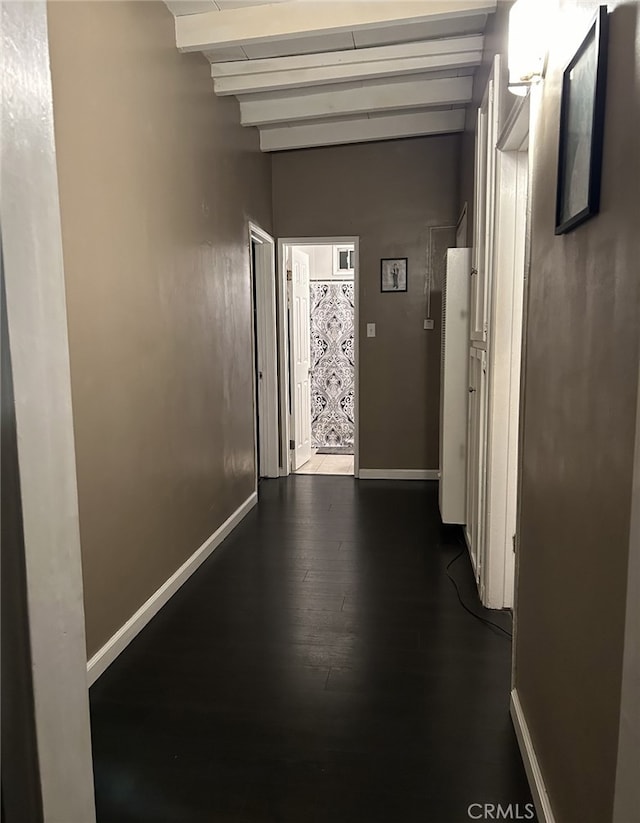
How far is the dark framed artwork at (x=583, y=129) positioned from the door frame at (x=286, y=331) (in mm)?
3641

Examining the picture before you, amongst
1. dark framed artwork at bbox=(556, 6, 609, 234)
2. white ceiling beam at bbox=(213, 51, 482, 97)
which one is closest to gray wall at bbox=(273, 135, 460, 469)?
white ceiling beam at bbox=(213, 51, 482, 97)

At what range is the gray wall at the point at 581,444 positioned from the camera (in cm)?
102

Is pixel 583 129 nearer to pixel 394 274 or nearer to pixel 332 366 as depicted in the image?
pixel 394 274

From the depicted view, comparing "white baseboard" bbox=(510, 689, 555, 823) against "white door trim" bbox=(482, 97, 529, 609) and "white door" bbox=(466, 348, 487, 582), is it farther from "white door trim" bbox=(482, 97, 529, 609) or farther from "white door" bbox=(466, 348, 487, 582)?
"white door" bbox=(466, 348, 487, 582)

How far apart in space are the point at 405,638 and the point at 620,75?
6.83ft

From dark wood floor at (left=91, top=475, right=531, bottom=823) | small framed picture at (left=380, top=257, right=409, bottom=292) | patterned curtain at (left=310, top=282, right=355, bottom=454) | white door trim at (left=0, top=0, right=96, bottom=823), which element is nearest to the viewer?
white door trim at (left=0, top=0, right=96, bottom=823)

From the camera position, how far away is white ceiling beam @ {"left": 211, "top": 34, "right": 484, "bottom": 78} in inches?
129

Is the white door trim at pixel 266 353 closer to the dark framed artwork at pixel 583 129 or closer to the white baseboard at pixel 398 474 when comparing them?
the white baseboard at pixel 398 474

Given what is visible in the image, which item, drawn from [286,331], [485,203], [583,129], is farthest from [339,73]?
[583,129]

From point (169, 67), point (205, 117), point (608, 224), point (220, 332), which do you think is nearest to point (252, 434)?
point (220, 332)

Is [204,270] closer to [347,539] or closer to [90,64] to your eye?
[90,64]

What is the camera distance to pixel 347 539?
3697mm

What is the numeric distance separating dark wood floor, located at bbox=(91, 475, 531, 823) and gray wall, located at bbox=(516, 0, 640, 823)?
1.05 ft

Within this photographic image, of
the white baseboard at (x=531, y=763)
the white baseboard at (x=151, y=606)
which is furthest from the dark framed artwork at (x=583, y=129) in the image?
the white baseboard at (x=151, y=606)
